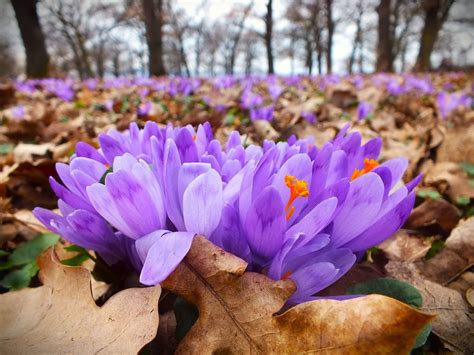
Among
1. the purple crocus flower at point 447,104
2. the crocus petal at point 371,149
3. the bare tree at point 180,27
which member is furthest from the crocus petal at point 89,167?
the bare tree at point 180,27

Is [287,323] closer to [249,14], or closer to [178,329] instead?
[178,329]

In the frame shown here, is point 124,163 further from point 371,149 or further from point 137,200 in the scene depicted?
point 371,149

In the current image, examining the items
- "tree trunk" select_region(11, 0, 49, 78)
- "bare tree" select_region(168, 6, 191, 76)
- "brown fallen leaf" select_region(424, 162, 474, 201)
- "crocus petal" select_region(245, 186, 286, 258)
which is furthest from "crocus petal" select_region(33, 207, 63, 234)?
"bare tree" select_region(168, 6, 191, 76)

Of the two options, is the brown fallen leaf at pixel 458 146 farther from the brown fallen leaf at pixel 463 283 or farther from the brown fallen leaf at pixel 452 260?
the brown fallen leaf at pixel 463 283

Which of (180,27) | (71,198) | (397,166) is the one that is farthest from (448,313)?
(180,27)

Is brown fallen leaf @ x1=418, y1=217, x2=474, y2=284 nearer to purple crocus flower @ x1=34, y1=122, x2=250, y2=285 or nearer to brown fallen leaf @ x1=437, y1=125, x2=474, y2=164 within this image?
purple crocus flower @ x1=34, y1=122, x2=250, y2=285

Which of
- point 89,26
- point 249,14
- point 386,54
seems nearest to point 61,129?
point 386,54

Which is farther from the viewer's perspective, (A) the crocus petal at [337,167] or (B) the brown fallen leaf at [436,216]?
(B) the brown fallen leaf at [436,216]
